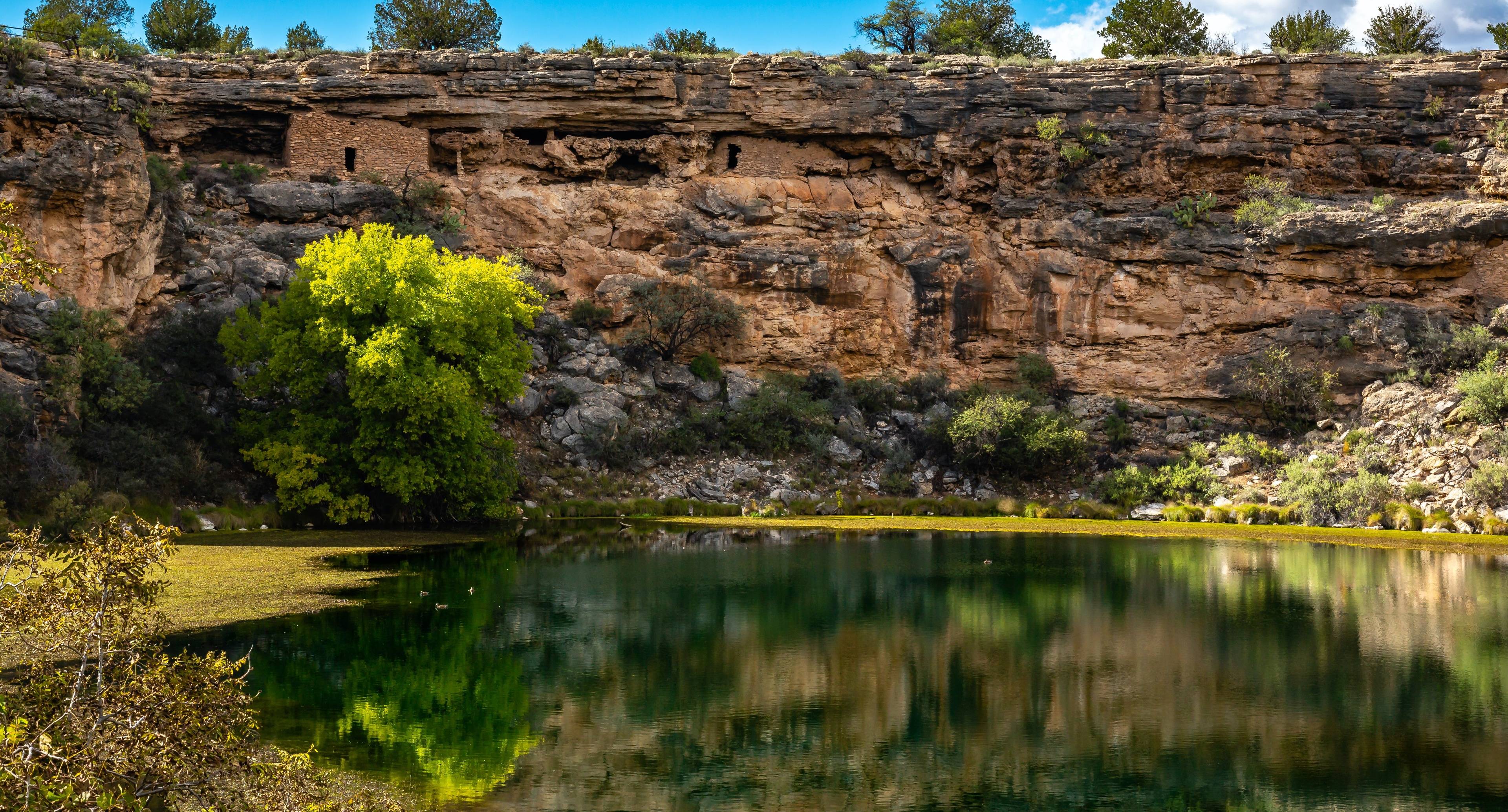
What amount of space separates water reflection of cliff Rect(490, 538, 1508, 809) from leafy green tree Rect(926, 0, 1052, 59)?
3519cm

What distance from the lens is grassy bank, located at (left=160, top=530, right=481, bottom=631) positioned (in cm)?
1714

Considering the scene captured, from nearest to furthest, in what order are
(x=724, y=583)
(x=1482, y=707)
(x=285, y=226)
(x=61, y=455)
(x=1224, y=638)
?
(x=1482, y=707) → (x=1224, y=638) → (x=724, y=583) → (x=61, y=455) → (x=285, y=226)

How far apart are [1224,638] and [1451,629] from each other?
11.3 feet

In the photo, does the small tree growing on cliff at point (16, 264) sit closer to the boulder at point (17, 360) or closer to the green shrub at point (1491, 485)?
the boulder at point (17, 360)

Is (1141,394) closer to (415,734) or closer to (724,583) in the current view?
(724,583)

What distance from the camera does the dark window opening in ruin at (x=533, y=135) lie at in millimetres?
47469

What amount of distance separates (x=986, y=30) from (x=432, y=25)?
24.1 metres

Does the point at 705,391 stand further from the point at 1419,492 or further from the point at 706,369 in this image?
the point at 1419,492

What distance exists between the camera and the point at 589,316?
144 feet

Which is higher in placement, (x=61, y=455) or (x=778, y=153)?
(x=778, y=153)

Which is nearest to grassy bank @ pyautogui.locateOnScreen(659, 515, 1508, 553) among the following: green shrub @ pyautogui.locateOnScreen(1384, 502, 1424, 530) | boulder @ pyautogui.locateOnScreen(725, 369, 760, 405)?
green shrub @ pyautogui.locateOnScreen(1384, 502, 1424, 530)

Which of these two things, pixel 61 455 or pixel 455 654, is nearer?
pixel 455 654

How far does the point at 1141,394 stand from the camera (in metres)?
44.8

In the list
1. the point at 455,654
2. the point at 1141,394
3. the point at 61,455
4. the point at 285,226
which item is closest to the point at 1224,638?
the point at 455,654
